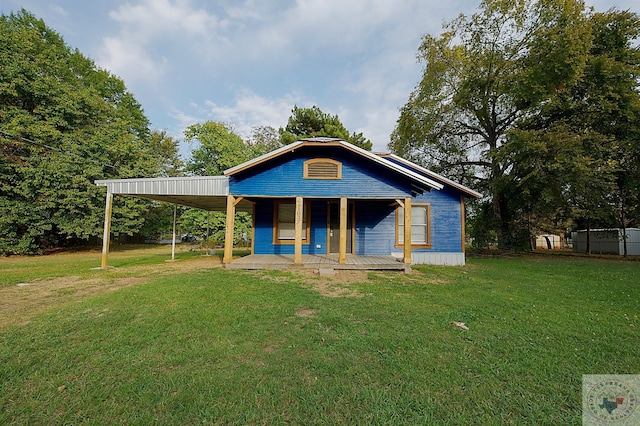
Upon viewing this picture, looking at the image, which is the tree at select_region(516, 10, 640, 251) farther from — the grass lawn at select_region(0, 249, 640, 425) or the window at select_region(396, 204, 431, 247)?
the grass lawn at select_region(0, 249, 640, 425)

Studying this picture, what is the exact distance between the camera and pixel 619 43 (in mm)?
14227

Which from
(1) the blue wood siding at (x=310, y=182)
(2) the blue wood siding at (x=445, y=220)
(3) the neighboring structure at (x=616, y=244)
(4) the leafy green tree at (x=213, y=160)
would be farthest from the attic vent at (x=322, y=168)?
Result: (3) the neighboring structure at (x=616, y=244)

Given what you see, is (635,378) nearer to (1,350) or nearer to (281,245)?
(1,350)

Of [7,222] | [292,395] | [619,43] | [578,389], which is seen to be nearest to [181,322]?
[292,395]

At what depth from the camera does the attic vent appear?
30.8 feet

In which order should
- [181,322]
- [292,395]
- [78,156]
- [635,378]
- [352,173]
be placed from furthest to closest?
[78,156]
[352,173]
[181,322]
[635,378]
[292,395]

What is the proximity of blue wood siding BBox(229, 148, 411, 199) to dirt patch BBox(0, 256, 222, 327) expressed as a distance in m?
3.99

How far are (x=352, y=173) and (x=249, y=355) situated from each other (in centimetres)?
722

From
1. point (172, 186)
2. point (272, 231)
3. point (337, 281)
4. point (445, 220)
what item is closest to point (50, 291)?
point (172, 186)

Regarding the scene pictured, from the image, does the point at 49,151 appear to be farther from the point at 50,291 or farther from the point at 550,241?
the point at 550,241

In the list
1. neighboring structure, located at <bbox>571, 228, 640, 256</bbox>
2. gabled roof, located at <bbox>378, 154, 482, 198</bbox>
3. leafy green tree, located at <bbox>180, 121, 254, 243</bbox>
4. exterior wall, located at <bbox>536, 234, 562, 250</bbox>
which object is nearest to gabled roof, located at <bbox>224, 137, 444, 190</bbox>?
gabled roof, located at <bbox>378, 154, 482, 198</bbox>

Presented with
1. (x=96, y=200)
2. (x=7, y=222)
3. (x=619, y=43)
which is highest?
(x=619, y=43)
